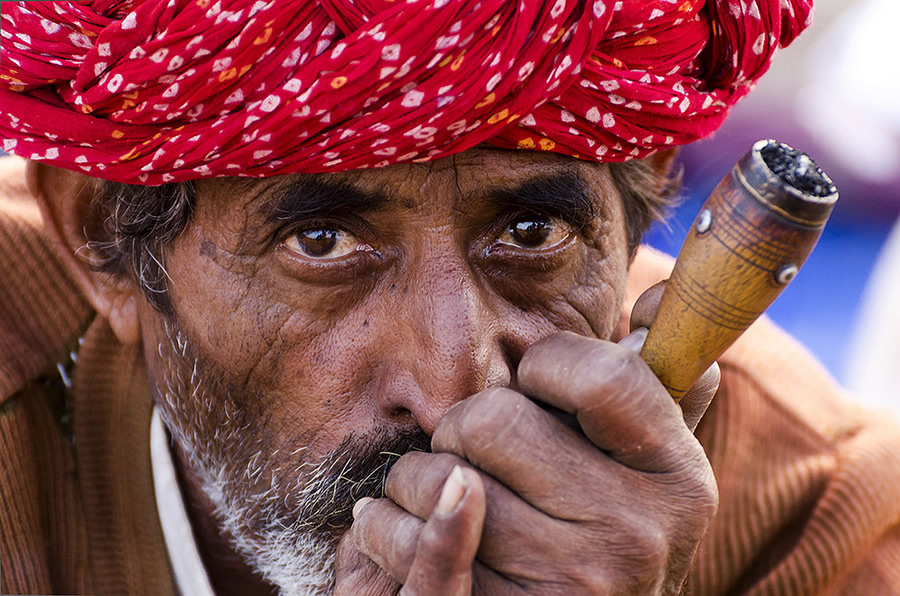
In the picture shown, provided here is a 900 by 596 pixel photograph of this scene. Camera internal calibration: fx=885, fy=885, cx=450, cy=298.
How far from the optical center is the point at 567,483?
40.3 inches

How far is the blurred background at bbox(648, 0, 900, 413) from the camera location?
3.53m

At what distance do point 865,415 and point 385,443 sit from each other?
1.36 meters

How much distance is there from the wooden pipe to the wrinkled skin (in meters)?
0.06

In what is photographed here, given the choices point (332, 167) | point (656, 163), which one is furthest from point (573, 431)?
point (656, 163)

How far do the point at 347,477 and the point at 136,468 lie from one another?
2.64 feet

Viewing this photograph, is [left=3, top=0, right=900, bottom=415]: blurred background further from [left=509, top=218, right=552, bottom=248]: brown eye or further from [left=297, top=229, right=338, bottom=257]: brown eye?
[left=297, top=229, right=338, bottom=257]: brown eye

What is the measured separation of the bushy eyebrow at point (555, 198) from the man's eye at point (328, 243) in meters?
0.23

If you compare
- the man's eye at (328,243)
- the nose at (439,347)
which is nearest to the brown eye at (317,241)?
the man's eye at (328,243)

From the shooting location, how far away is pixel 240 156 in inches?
49.9

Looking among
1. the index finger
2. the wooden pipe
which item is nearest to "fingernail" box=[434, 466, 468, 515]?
the index finger

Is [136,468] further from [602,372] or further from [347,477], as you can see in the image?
[602,372]

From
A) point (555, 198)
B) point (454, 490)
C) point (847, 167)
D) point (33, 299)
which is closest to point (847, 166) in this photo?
point (847, 167)

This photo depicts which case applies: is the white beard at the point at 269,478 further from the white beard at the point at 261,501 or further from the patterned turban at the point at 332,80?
the patterned turban at the point at 332,80

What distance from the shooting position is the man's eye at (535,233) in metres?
1.43
